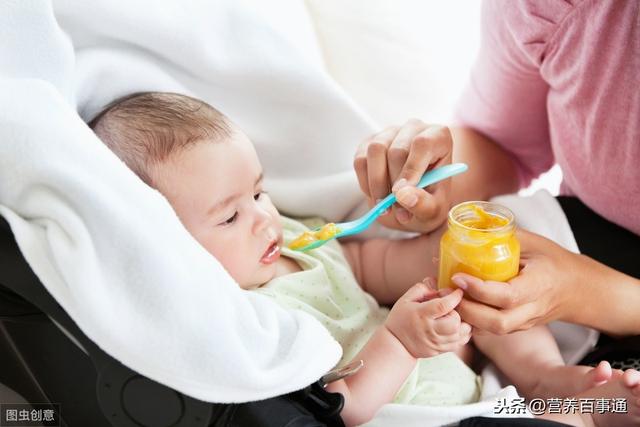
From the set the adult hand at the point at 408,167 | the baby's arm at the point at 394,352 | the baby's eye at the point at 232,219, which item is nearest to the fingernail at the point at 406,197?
the adult hand at the point at 408,167

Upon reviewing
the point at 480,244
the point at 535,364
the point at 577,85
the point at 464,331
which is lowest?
the point at 535,364

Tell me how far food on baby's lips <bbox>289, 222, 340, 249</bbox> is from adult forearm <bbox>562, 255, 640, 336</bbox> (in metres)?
0.31

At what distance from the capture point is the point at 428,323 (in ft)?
2.81

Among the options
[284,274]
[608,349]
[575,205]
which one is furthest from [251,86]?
[608,349]

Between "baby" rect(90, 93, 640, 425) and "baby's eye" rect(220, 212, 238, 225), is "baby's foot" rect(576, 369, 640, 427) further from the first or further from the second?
"baby's eye" rect(220, 212, 238, 225)

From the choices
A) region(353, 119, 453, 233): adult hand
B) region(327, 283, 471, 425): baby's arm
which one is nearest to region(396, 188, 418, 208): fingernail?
region(353, 119, 453, 233): adult hand

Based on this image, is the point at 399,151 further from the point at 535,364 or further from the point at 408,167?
the point at 535,364

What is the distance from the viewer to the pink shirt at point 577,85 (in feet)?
3.16

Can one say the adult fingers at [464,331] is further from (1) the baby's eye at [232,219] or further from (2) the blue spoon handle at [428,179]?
(1) the baby's eye at [232,219]

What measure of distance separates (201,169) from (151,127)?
0.08 meters

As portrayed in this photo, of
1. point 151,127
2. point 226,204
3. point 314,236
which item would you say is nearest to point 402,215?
point 314,236

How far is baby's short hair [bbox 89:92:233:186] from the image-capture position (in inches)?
36.8

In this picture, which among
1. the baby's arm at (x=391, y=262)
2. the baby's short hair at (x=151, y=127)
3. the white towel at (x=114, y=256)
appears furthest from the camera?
the baby's arm at (x=391, y=262)

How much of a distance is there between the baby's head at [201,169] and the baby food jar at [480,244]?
0.26m
